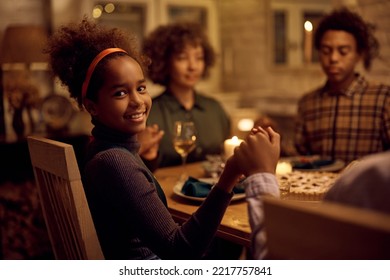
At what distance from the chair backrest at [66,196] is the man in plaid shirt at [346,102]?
1379mm

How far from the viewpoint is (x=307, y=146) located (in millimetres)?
2365

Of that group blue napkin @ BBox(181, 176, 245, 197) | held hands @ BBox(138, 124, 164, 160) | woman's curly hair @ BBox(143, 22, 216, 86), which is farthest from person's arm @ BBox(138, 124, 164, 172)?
woman's curly hair @ BBox(143, 22, 216, 86)

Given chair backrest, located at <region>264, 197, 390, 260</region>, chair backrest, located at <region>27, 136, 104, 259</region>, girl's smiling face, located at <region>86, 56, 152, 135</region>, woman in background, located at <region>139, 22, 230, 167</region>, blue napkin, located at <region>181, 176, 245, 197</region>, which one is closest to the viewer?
chair backrest, located at <region>264, 197, 390, 260</region>

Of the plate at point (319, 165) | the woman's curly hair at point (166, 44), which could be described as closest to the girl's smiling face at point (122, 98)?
the plate at point (319, 165)

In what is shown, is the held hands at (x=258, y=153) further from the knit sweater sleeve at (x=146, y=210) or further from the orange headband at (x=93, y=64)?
the orange headband at (x=93, y=64)

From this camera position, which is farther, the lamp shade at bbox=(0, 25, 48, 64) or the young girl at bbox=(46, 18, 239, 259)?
the lamp shade at bbox=(0, 25, 48, 64)

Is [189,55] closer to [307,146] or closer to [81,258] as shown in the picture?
[307,146]

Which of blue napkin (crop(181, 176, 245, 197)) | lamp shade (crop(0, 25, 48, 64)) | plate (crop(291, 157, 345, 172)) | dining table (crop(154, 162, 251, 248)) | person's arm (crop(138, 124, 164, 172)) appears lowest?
dining table (crop(154, 162, 251, 248))

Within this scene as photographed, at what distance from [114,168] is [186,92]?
1.36 m

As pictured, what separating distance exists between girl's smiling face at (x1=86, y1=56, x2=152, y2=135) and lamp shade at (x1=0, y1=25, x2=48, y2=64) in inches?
63.7

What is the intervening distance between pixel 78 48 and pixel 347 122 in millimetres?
1378

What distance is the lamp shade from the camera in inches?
105

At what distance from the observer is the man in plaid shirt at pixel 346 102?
2186mm

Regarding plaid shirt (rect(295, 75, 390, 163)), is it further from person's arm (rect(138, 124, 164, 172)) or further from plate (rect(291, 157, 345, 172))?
person's arm (rect(138, 124, 164, 172))
